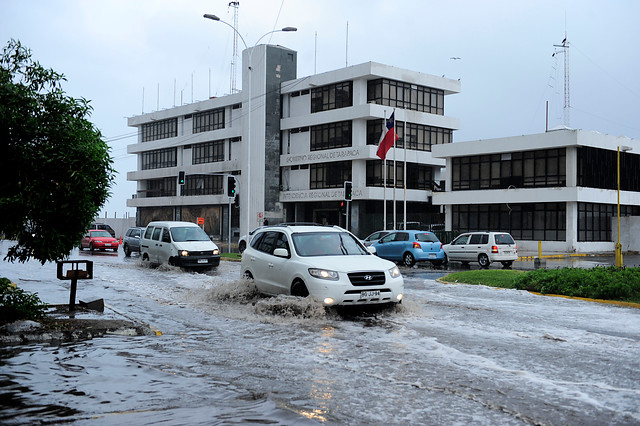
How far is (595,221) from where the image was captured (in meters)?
44.4

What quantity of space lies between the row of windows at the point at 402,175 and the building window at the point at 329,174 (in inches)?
78.7

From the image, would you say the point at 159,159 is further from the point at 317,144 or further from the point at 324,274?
the point at 324,274

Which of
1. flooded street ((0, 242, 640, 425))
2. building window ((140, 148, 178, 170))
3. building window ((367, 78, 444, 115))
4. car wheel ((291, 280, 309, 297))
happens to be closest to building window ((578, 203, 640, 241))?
building window ((367, 78, 444, 115))

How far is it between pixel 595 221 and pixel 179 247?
104 ft

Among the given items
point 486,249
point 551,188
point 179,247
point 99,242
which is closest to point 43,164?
point 179,247

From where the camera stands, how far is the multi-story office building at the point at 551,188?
4278 cm

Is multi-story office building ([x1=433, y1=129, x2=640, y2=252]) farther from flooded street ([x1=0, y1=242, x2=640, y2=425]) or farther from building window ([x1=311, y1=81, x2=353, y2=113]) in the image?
flooded street ([x1=0, y1=242, x2=640, y2=425])

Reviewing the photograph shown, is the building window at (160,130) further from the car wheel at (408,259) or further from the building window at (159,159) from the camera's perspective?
the car wheel at (408,259)

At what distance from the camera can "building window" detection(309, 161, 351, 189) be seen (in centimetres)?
5575

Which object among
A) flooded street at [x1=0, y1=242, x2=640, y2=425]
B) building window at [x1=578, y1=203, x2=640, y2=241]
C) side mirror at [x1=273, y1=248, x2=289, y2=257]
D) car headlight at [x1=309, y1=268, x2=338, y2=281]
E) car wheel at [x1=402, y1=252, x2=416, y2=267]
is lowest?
flooded street at [x1=0, y1=242, x2=640, y2=425]

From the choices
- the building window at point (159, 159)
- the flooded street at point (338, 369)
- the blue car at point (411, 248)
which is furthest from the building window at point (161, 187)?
the flooded street at point (338, 369)

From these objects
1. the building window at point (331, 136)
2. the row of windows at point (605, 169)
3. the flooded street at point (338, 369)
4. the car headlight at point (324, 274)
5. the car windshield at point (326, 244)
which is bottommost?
the flooded street at point (338, 369)

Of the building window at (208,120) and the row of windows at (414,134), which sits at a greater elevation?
the building window at (208,120)

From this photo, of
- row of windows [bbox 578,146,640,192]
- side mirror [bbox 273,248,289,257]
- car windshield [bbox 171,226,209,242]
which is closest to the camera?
side mirror [bbox 273,248,289,257]
